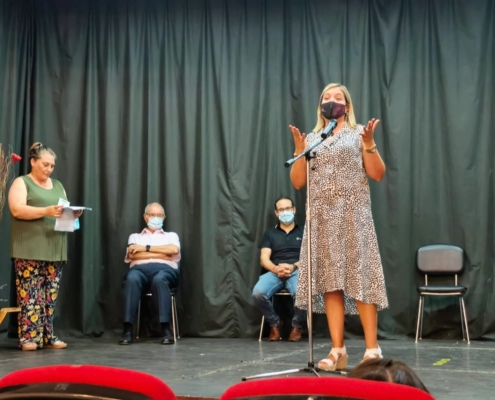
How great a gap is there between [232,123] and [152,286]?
1.66m

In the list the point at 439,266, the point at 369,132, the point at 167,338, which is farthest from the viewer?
the point at 439,266

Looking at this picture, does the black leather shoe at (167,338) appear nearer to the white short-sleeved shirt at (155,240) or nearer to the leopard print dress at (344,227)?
the white short-sleeved shirt at (155,240)

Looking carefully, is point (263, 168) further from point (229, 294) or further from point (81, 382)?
point (81, 382)

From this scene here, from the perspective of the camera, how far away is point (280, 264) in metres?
5.74

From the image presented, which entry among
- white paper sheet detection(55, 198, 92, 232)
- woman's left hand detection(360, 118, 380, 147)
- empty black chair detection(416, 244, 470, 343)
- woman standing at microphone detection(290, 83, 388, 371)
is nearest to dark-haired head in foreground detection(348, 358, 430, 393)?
woman's left hand detection(360, 118, 380, 147)

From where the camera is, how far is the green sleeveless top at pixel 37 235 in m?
4.94

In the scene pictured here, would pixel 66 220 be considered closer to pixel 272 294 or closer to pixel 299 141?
pixel 272 294

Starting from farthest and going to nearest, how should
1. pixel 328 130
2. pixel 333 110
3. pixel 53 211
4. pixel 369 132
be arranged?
pixel 53 211 < pixel 333 110 < pixel 369 132 < pixel 328 130

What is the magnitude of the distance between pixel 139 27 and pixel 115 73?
487 mm

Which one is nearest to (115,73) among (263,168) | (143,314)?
(263,168)

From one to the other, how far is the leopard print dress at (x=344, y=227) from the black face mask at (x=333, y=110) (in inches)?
5.3

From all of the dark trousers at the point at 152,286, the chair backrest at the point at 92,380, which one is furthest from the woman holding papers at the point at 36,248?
the chair backrest at the point at 92,380

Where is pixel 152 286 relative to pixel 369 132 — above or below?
below

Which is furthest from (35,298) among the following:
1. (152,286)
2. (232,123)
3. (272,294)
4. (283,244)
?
(232,123)
